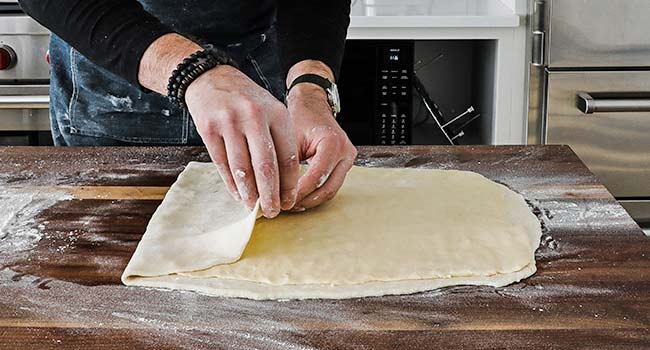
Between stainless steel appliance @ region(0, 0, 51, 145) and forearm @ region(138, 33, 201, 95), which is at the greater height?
forearm @ region(138, 33, 201, 95)

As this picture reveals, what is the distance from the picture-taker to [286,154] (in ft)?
3.50

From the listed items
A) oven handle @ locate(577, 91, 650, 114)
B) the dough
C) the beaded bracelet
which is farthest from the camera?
oven handle @ locate(577, 91, 650, 114)

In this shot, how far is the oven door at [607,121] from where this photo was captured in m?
2.11

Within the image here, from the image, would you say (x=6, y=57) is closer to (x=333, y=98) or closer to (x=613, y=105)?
(x=333, y=98)

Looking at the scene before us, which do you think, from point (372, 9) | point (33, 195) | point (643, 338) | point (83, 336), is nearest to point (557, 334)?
point (643, 338)

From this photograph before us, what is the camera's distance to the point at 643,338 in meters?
0.85

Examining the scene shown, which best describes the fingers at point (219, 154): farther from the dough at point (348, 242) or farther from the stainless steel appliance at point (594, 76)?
the stainless steel appliance at point (594, 76)

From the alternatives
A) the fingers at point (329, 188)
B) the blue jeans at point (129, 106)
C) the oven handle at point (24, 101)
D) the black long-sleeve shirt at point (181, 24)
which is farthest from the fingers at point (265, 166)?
the oven handle at point (24, 101)

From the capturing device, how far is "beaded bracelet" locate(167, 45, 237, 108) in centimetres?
112

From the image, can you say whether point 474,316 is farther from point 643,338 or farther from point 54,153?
point 54,153

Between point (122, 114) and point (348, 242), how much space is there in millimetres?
636

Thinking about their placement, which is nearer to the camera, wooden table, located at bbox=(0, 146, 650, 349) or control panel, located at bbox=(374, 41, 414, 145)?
wooden table, located at bbox=(0, 146, 650, 349)

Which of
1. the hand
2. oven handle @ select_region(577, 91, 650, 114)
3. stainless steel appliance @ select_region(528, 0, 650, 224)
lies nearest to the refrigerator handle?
stainless steel appliance @ select_region(528, 0, 650, 224)

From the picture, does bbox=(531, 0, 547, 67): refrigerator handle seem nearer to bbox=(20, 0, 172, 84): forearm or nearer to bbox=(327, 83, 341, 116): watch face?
bbox=(327, 83, 341, 116): watch face
